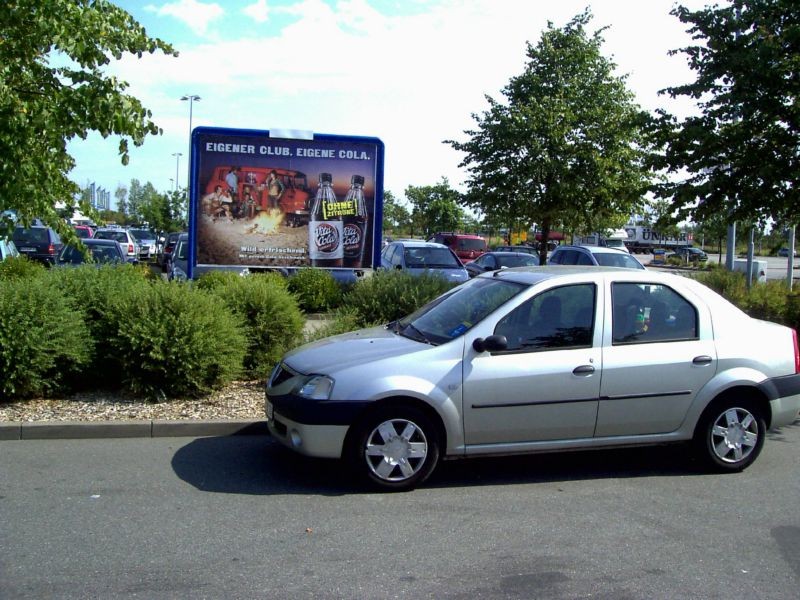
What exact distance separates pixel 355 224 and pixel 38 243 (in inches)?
517

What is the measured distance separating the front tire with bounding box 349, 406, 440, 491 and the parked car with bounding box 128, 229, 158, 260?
3248 centimetres

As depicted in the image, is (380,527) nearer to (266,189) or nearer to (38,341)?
(38,341)

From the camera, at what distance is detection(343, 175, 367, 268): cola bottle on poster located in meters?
14.6

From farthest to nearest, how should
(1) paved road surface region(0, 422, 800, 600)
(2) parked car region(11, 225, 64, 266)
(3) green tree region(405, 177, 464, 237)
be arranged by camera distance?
(3) green tree region(405, 177, 464, 237) → (2) parked car region(11, 225, 64, 266) → (1) paved road surface region(0, 422, 800, 600)

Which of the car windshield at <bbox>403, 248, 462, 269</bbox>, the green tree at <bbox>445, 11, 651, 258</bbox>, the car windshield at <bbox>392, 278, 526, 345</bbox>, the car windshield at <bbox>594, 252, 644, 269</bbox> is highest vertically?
the green tree at <bbox>445, 11, 651, 258</bbox>

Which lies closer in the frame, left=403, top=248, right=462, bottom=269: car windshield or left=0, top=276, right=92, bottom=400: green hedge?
left=0, top=276, right=92, bottom=400: green hedge

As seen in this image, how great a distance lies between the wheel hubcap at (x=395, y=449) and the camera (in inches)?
221

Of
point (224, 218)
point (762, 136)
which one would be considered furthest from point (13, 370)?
point (762, 136)

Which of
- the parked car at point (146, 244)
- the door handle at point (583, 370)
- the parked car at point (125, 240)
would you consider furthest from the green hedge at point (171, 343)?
the parked car at point (146, 244)

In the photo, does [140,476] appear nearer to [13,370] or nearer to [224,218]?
[13,370]

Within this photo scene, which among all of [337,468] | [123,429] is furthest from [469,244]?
[337,468]

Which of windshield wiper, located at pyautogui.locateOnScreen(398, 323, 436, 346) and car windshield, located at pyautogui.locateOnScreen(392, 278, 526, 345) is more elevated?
car windshield, located at pyautogui.locateOnScreen(392, 278, 526, 345)

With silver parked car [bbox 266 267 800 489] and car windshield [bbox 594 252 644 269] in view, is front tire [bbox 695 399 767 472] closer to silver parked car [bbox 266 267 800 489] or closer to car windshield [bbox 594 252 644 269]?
silver parked car [bbox 266 267 800 489]

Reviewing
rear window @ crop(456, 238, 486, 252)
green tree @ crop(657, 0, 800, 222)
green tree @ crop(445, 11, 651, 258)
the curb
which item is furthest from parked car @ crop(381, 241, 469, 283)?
rear window @ crop(456, 238, 486, 252)
